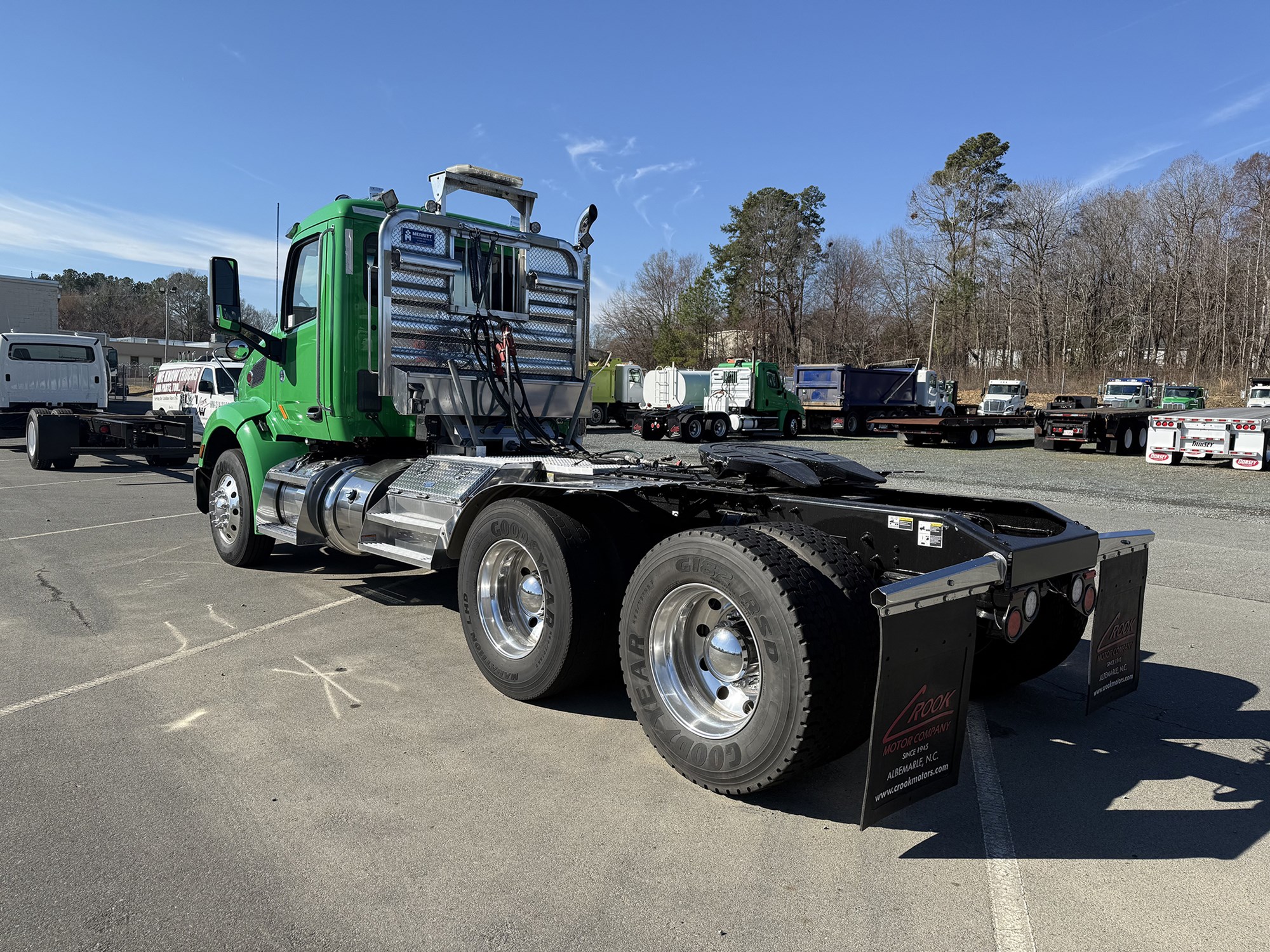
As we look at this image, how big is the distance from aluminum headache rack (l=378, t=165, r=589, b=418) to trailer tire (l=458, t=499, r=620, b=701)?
210 centimetres

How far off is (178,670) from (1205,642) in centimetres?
653

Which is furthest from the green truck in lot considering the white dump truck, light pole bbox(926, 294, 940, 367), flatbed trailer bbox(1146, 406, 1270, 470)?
light pole bbox(926, 294, 940, 367)

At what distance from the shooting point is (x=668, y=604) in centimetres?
378

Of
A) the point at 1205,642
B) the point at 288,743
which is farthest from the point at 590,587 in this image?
the point at 1205,642

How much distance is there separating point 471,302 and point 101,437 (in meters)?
12.7

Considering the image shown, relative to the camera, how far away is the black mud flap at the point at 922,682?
2.94 metres

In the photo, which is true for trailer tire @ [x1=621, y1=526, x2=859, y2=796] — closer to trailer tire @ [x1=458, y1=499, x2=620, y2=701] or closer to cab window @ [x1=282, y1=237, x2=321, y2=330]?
trailer tire @ [x1=458, y1=499, x2=620, y2=701]

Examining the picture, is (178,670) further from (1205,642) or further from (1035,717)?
(1205,642)

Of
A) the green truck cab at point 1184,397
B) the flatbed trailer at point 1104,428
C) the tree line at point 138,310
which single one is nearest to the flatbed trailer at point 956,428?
the flatbed trailer at point 1104,428

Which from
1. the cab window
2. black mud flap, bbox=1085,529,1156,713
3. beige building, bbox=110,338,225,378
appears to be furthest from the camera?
beige building, bbox=110,338,225,378

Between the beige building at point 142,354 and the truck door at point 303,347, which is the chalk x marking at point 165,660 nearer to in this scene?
the truck door at point 303,347

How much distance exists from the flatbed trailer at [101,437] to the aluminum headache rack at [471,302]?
1128 cm

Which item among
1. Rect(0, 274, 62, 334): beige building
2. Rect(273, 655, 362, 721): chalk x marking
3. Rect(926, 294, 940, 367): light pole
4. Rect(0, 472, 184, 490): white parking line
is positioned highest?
Rect(926, 294, 940, 367): light pole

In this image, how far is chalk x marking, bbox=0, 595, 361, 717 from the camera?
14.6ft
